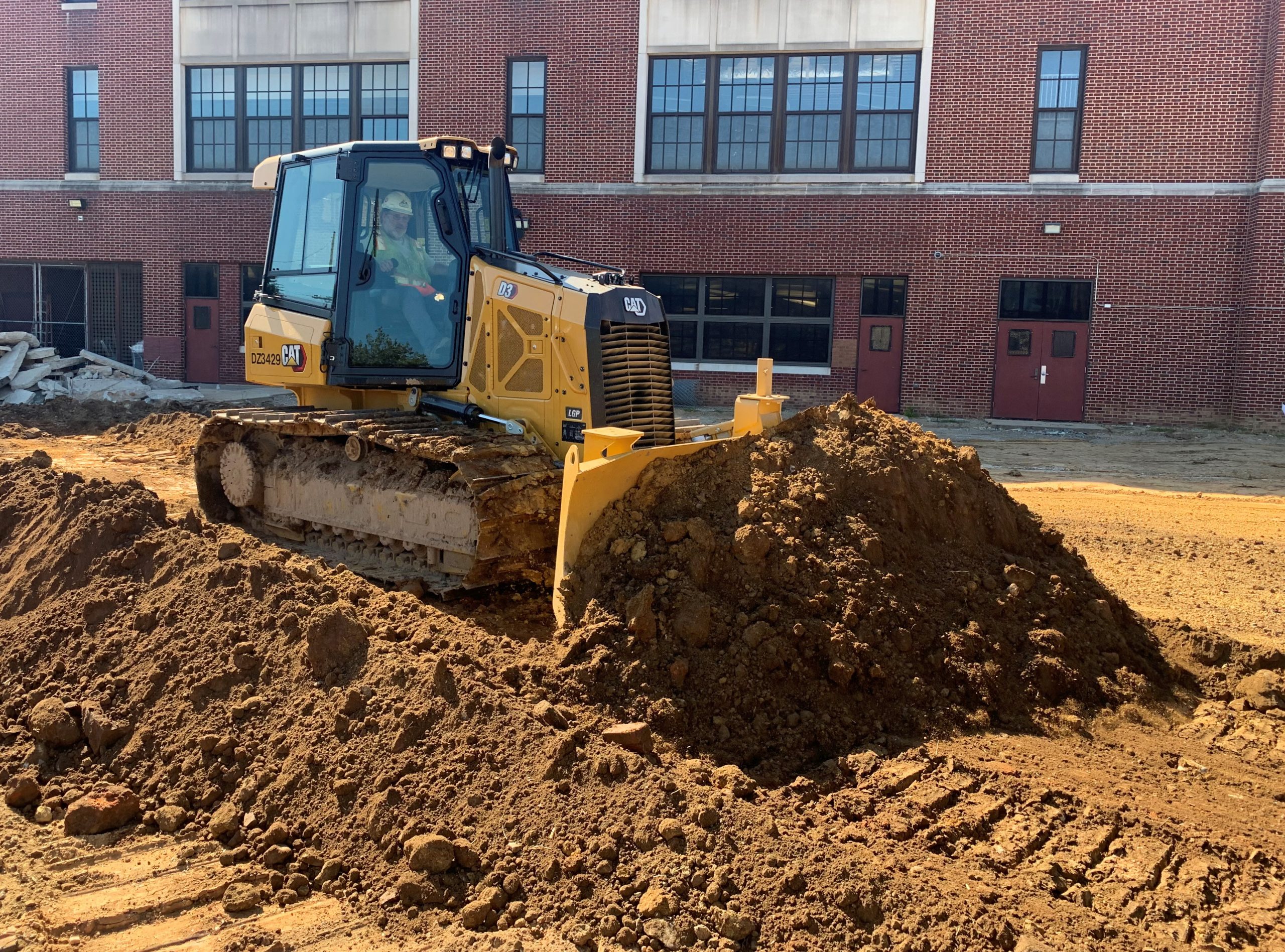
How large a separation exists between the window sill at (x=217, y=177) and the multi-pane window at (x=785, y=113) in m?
9.20

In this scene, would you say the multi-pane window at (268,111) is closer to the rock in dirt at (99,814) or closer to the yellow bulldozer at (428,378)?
the yellow bulldozer at (428,378)

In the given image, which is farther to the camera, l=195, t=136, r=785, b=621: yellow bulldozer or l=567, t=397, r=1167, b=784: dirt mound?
l=195, t=136, r=785, b=621: yellow bulldozer

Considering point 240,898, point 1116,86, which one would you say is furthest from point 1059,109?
point 240,898

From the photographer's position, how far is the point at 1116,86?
66.9ft

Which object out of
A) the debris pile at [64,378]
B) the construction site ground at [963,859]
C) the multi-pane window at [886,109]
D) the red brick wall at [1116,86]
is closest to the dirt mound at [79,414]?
the debris pile at [64,378]

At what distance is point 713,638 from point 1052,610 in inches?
78.8

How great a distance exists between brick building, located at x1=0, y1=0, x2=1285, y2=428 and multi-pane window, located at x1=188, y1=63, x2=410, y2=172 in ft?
0.21

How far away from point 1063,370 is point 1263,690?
16.3 metres

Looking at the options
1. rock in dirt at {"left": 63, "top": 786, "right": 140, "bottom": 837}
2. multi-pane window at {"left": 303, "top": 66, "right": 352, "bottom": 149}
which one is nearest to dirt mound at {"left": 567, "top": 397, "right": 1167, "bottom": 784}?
rock in dirt at {"left": 63, "top": 786, "right": 140, "bottom": 837}

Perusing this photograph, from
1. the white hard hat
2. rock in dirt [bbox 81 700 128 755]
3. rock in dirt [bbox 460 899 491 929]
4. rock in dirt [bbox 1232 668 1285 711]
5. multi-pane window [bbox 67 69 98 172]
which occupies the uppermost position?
multi-pane window [bbox 67 69 98 172]

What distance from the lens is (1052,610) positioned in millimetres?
6027

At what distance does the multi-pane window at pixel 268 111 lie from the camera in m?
24.1

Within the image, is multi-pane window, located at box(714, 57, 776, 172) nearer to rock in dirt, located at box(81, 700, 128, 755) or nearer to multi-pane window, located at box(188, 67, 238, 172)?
multi-pane window, located at box(188, 67, 238, 172)

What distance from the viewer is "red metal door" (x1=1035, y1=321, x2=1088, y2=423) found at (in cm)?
2097
